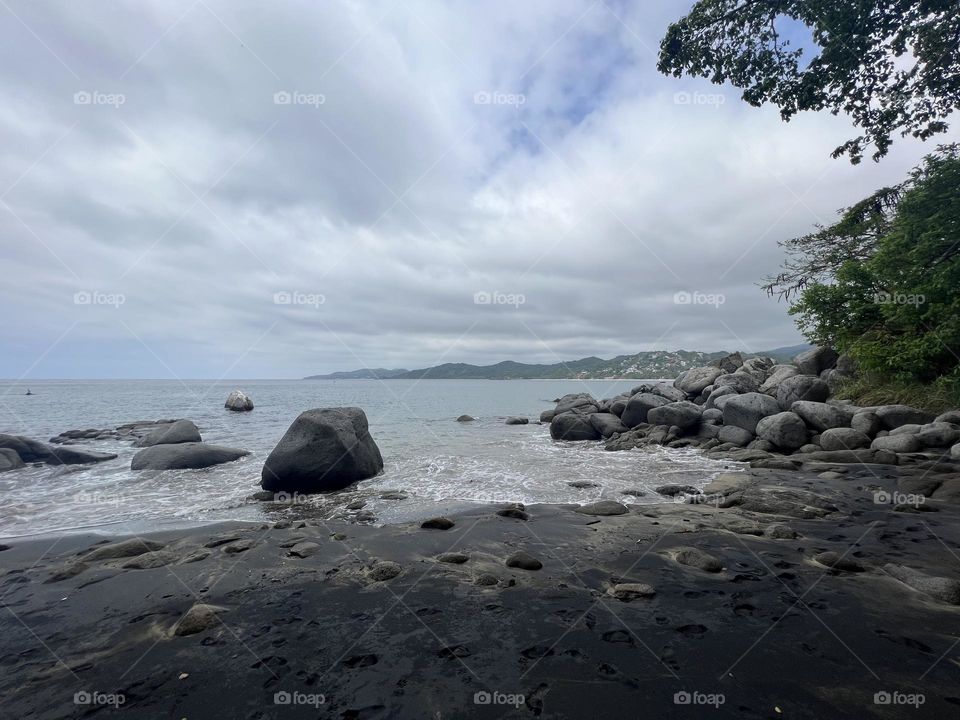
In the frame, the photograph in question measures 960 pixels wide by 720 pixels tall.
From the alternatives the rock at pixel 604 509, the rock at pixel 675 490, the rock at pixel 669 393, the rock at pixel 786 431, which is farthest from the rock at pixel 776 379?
the rock at pixel 604 509

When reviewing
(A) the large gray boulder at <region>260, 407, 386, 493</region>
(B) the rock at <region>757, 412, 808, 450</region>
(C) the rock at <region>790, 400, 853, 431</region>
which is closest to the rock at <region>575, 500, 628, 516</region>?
(A) the large gray boulder at <region>260, 407, 386, 493</region>

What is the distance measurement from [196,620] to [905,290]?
61.3ft

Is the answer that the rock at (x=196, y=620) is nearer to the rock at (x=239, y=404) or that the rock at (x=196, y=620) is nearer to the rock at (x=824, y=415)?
the rock at (x=824, y=415)

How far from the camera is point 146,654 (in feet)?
12.6

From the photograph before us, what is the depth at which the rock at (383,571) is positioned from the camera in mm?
5438

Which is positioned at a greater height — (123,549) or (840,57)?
(840,57)

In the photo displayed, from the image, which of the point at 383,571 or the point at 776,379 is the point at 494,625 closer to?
the point at 383,571

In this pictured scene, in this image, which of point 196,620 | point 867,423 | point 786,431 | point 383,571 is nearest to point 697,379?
point 786,431

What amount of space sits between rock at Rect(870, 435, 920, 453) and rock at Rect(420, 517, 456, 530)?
42.4ft

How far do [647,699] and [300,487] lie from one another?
9935 mm

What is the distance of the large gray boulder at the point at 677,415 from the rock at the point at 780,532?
514 inches

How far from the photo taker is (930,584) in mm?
4547

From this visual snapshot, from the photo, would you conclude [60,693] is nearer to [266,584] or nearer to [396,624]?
[266,584]

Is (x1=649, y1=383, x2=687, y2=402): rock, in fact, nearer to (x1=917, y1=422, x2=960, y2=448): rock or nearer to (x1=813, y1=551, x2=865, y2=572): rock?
(x1=917, y1=422, x2=960, y2=448): rock
